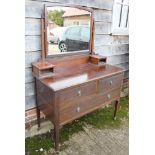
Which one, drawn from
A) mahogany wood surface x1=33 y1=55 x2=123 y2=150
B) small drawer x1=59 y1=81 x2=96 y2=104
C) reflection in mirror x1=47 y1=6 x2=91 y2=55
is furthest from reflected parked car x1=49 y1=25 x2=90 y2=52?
small drawer x1=59 y1=81 x2=96 y2=104

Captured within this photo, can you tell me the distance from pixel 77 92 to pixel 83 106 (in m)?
0.22

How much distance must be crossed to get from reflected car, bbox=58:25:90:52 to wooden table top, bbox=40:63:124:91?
0.78ft

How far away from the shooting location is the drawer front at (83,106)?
1714 mm

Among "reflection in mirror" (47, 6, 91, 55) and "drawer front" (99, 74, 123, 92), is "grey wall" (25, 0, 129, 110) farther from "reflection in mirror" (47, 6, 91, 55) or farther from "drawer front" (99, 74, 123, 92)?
"drawer front" (99, 74, 123, 92)

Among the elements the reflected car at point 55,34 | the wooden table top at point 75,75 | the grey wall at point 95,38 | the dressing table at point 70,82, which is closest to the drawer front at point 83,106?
the dressing table at point 70,82

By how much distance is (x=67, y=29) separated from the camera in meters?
1.98

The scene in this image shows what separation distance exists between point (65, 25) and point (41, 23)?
0.27 meters

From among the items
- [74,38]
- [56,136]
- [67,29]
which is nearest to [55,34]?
[67,29]

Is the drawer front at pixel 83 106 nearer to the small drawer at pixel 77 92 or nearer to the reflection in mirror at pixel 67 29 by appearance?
the small drawer at pixel 77 92

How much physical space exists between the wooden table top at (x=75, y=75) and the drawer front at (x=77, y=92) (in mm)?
52

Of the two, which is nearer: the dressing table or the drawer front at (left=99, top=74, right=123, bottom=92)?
the dressing table

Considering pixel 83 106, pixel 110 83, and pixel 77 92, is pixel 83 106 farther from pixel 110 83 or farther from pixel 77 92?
pixel 110 83

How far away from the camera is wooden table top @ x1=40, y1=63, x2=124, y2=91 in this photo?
165 centimetres
